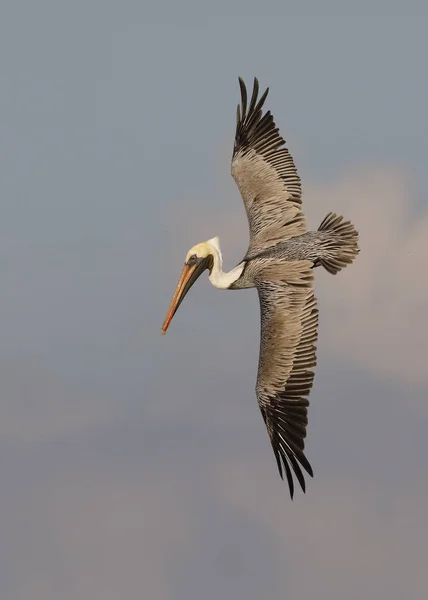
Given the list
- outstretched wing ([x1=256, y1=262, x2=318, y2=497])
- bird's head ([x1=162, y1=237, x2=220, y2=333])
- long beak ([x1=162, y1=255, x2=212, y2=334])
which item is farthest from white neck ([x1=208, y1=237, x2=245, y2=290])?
outstretched wing ([x1=256, y1=262, x2=318, y2=497])

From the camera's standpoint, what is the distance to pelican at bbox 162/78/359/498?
17.4m

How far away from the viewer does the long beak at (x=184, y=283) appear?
64.3 feet

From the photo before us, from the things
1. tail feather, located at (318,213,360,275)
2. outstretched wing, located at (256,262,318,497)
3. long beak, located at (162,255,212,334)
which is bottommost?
outstretched wing, located at (256,262,318,497)

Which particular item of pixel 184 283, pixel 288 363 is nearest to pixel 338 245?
pixel 288 363

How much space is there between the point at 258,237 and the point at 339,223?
125 centimetres

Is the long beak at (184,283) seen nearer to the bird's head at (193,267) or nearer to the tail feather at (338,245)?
the bird's head at (193,267)

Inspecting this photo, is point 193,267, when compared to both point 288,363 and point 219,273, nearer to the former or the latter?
point 219,273

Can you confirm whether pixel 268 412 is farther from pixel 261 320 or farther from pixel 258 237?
pixel 258 237

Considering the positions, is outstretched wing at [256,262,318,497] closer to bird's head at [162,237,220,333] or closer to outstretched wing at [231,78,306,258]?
outstretched wing at [231,78,306,258]

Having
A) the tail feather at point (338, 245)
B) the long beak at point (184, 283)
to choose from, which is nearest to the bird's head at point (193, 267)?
the long beak at point (184, 283)

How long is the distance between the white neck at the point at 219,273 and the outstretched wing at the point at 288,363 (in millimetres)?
1012

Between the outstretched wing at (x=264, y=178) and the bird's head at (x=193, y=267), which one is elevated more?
the outstretched wing at (x=264, y=178)

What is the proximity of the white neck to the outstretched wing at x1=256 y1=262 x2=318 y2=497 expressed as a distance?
1012mm

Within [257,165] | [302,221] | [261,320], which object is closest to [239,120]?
[257,165]
